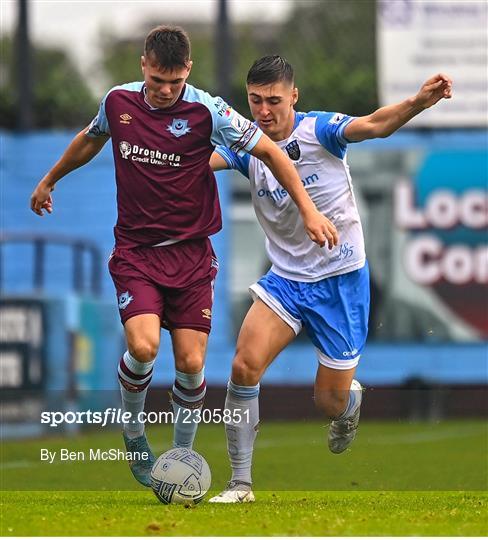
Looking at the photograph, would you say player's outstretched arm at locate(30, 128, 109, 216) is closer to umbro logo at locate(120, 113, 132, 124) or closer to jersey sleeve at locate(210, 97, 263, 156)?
umbro logo at locate(120, 113, 132, 124)

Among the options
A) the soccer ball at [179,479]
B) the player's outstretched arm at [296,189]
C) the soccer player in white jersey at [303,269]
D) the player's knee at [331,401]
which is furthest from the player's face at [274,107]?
the soccer ball at [179,479]

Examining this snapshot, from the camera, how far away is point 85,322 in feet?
53.4

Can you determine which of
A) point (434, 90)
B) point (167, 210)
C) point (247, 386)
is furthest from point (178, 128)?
point (247, 386)

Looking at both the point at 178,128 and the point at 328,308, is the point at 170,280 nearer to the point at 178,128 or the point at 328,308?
the point at 178,128

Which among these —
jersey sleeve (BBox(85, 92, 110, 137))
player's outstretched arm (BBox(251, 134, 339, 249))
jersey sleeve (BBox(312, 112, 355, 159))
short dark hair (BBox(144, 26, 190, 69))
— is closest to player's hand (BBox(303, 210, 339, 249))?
player's outstretched arm (BBox(251, 134, 339, 249))

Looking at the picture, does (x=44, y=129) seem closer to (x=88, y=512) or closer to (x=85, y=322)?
(x=85, y=322)

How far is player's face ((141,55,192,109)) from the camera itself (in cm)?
736

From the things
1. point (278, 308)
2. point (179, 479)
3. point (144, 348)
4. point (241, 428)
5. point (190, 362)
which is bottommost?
point (179, 479)

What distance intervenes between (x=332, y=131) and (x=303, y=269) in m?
0.79

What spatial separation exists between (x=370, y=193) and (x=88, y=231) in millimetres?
3898

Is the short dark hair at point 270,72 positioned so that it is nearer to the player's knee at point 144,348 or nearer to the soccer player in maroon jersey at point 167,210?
the soccer player in maroon jersey at point 167,210

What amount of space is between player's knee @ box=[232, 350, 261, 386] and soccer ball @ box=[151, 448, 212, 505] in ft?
1.81

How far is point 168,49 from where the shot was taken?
7.28m

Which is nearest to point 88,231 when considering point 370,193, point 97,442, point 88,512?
point 370,193
